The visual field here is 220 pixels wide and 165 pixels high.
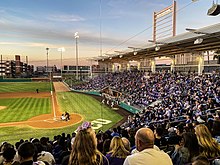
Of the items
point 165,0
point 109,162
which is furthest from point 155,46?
point 109,162

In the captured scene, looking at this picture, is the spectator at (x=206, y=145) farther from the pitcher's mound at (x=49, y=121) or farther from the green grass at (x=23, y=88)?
the green grass at (x=23, y=88)

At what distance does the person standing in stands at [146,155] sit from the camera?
7.18ft

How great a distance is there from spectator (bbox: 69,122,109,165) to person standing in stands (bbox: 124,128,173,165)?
1.46 feet

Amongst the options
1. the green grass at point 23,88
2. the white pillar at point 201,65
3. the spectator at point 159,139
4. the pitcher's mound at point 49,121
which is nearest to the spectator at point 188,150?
the spectator at point 159,139

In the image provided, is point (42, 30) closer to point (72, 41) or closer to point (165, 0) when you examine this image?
point (72, 41)

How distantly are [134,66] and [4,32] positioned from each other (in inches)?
1262

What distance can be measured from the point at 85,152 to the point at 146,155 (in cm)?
79

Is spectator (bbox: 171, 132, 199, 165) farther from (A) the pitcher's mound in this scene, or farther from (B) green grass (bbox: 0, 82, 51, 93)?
(B) green grass (bbox: 0, 82, 51, 93)

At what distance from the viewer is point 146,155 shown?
222 centimetres

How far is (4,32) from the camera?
41000 mm

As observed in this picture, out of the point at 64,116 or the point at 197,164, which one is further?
the point at 64,116

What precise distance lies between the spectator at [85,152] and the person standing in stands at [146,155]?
0.44m

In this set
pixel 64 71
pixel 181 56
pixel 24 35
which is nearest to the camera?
pixel 181 56

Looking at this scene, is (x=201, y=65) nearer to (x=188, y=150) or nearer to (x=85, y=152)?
(x=188, y=150)
